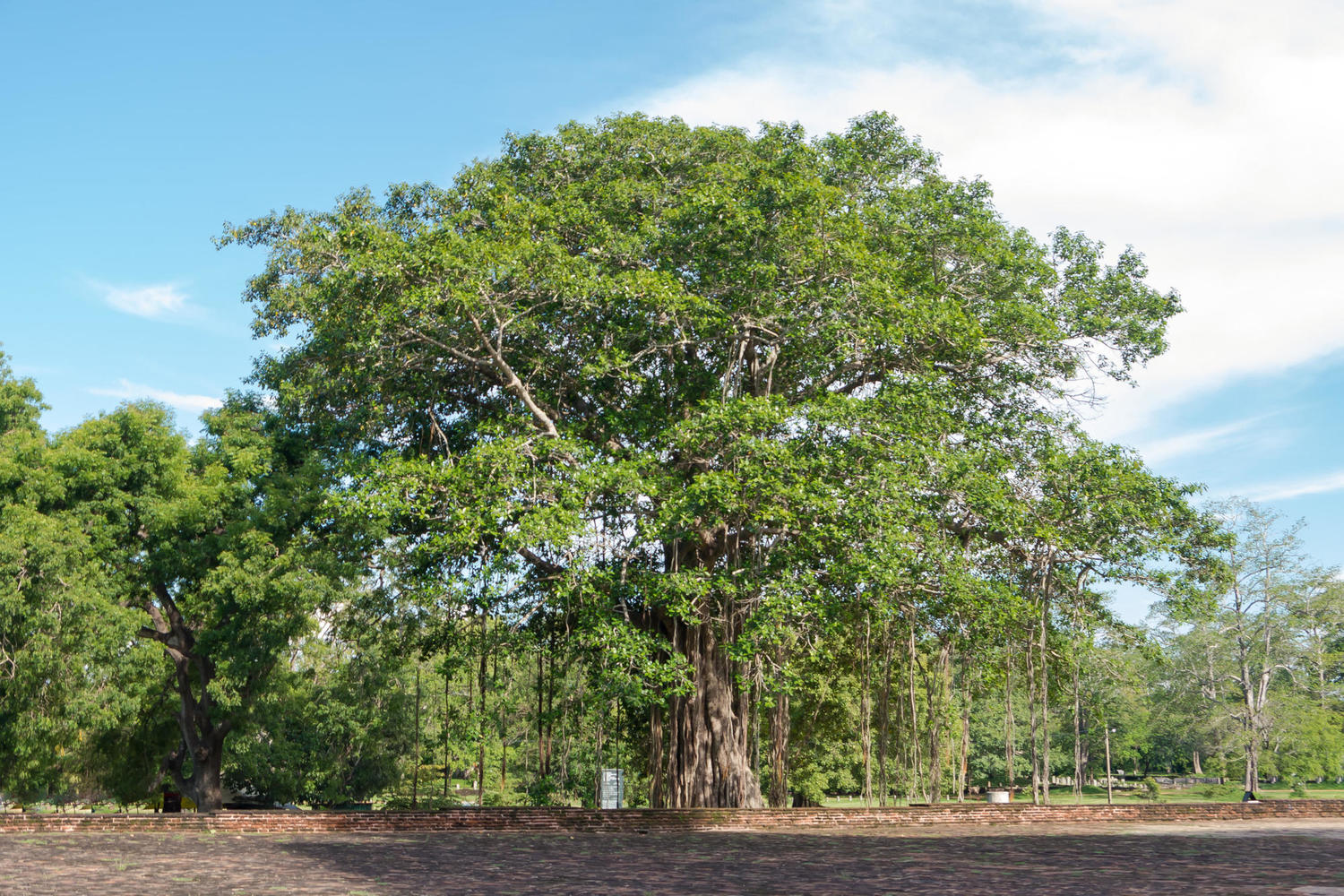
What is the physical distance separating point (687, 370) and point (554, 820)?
745 cm

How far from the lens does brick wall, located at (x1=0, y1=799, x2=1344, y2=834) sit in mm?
13375

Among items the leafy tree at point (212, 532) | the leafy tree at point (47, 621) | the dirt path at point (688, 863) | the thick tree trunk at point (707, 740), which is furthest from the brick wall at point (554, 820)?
the leafy tree at point (47, 621)

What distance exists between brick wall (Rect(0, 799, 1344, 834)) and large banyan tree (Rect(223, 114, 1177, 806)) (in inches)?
70.7

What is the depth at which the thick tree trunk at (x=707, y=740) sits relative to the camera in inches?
639

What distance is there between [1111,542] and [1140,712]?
4060cm

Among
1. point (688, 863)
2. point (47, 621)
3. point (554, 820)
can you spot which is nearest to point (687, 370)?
point (554, 820)

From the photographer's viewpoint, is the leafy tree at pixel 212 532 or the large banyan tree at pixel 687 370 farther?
the leafy tree at pixel 212 532

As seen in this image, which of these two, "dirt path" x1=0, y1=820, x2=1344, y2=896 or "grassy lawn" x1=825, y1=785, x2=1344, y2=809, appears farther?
"grassy lawn" x1=825, y1=785, x2=1344, y2=809

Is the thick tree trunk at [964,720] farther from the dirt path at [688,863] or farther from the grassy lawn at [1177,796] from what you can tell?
the grassy lawn at [1177,796]

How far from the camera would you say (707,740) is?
54.1ft

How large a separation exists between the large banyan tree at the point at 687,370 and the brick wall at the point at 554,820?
1795 mm

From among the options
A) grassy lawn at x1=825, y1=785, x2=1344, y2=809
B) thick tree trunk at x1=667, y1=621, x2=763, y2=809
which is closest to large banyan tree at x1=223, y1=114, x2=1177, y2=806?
thick tree trunk at x1=667, y1=621, x2=763, y2=809

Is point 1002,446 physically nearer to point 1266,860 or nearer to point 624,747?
point 1266,860

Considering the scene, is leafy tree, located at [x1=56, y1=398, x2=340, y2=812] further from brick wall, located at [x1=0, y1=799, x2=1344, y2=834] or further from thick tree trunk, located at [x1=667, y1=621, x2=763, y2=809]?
thick tree trunk, located at [x1=667, y1=621, x2=763, y2=809]
